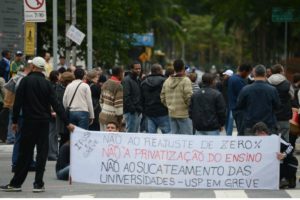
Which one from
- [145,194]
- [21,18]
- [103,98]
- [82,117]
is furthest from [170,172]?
[21,18]

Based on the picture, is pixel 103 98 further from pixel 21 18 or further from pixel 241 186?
pixel 21 18

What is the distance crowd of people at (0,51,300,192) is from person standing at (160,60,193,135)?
2 centimetres

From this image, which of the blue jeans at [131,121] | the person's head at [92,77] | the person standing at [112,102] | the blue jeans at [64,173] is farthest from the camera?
the blue jeans at [131,121]

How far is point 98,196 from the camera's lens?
13.8 metres

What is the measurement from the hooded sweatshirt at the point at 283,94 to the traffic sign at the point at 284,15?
74.4 feet

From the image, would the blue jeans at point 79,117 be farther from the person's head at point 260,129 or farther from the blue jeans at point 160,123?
the person's head at point 260,129

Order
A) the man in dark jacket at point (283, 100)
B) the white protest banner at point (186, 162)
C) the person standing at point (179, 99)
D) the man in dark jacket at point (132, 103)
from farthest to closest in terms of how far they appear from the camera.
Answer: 1. the man in dark jacket at point (132, 103)
2. the person standing at point (179, 99)
3. the man in dark jacket at point (283, 100)
4. the white protest banner at point (186, 162)

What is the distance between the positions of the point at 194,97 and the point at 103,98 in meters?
3.05

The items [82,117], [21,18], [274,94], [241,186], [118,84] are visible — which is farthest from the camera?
[21,18]

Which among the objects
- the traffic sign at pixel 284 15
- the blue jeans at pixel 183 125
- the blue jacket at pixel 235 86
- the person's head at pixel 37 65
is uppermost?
the traffic sign at pixel 284 15

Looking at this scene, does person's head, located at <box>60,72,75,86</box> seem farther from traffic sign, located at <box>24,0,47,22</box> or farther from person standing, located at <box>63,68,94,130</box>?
traffic sign, located at <box>24,0,47,22</box>

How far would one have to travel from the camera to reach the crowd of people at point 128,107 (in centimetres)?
1432

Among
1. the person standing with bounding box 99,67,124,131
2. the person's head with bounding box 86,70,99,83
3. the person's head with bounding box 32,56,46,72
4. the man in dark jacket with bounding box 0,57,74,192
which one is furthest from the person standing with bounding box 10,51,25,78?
the man in dark jacket with bounding box 0,57,74,192

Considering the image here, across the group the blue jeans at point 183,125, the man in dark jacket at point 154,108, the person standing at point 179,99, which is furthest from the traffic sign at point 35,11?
the blue jeans at point 183,125
